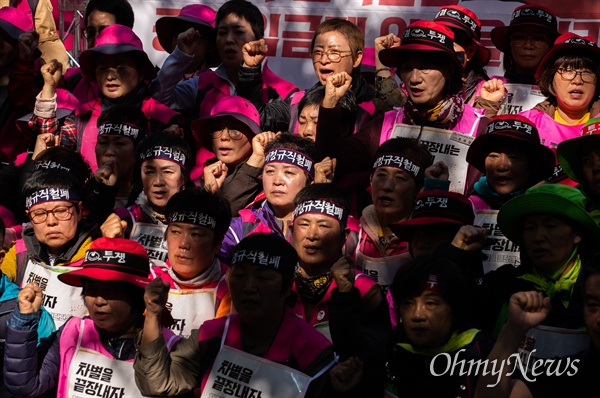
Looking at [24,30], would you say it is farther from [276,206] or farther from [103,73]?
[276,206]

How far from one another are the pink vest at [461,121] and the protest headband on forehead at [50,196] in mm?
2086

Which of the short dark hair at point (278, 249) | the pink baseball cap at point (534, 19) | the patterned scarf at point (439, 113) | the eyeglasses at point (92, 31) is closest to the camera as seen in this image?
the short dark hair at point (278, 249)

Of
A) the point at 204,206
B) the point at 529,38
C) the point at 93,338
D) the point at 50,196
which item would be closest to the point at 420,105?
the point at 529,38

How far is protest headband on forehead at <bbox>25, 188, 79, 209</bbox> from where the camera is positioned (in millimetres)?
7359

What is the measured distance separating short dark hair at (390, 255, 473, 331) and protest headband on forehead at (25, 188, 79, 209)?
2.55 metres

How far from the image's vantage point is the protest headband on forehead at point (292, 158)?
7.60 m

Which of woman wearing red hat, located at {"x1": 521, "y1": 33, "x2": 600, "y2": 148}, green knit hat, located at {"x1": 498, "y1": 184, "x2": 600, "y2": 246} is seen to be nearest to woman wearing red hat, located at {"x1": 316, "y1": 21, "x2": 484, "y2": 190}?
woman wearing red hat, located at {"x1": 521, "y1": 33, "x2": 600, "y2": 148}

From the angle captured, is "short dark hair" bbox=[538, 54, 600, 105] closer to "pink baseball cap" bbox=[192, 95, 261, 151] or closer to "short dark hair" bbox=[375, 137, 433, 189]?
"short dark hair" bbox=[375, 137, 433, 189]

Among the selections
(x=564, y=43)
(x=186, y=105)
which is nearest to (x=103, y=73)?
(x=186, y=105)

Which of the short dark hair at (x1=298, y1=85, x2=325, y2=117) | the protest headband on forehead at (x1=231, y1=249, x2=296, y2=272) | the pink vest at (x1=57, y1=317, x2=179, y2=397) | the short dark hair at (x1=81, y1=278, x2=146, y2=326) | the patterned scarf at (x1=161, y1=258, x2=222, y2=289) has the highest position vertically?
the short dark hair at (x1=298, y1=85, x2=325, y2=117)

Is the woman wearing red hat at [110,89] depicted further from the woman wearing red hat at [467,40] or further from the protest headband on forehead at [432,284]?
the protest headband on forehead at [432,284]

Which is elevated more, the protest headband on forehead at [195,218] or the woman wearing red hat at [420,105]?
the woman wearing red hat at [420,105]

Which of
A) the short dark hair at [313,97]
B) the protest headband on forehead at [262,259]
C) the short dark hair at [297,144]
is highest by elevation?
the short dark hair at [313,97]

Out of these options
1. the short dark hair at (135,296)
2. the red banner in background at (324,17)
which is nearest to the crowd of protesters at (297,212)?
the short dark hair at (135,296)
